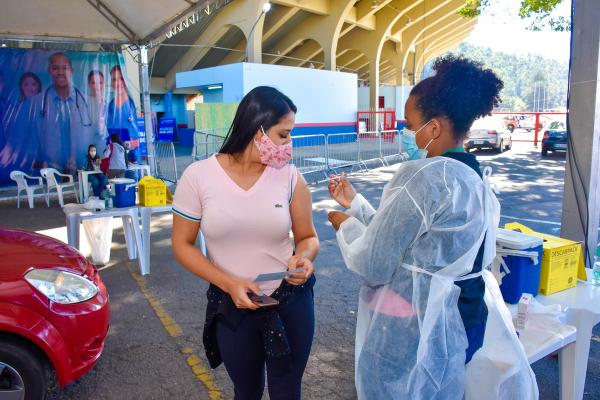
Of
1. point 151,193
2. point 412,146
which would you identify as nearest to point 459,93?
point 412,146

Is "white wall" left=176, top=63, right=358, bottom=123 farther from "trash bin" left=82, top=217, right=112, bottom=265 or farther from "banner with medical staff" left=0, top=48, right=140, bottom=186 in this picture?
"trash bin" left=82, top=217, right=112, bottom=265

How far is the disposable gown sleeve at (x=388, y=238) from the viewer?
5.77ft

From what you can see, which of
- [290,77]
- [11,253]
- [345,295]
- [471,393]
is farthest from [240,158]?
[290,77]

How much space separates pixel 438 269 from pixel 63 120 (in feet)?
38.9

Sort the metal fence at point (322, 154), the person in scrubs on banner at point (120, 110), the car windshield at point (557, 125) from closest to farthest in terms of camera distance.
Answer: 1. the person in scrubs on banner at point (120, 110)
2. the metal fence at point (322, 154)
3. the car windshield at point (557, 125)

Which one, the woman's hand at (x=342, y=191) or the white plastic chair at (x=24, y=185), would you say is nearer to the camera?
the woman's hand at (x=342, y=191)

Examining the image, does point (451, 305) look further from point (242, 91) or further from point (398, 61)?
point (398, 61)

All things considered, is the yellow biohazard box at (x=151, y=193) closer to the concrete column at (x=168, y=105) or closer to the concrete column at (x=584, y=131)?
the concrete column at (x=584, y=131)

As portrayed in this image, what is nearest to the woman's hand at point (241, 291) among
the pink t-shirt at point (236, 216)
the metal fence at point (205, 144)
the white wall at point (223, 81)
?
the pink t-shirt at point (236, 216)

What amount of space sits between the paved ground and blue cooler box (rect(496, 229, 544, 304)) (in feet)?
3.02

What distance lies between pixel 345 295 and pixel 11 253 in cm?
313

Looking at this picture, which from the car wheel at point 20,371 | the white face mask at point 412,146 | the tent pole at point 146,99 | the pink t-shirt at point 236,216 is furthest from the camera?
the tent pole at point 146,99

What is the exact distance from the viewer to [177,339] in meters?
4.06

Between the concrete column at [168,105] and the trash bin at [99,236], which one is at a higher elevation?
the concrete column at [168,105]
